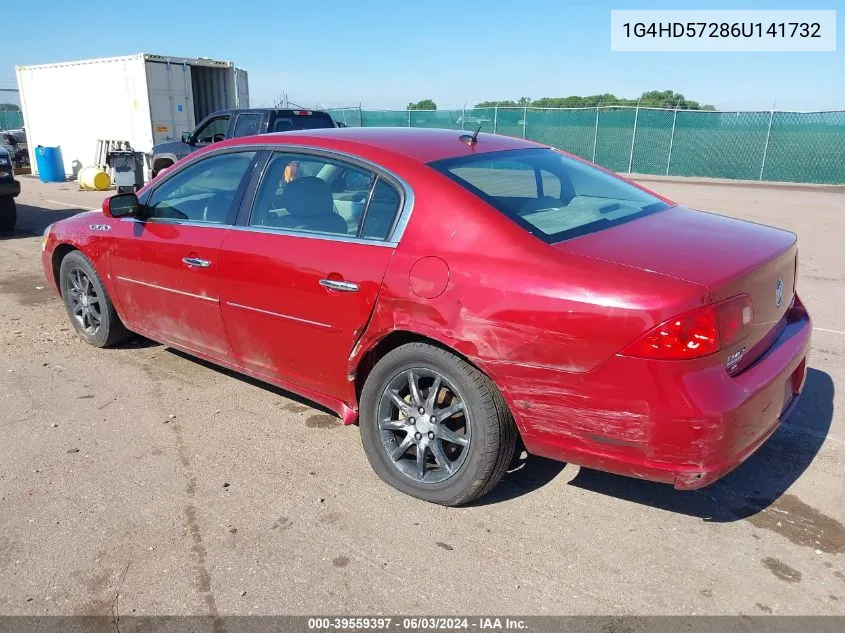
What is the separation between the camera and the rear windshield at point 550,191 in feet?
10.1

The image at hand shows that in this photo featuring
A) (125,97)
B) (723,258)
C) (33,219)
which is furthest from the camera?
(125,97)

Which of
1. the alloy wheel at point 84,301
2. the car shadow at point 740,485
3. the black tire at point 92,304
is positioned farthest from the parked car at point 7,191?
the car shadow at point 740,485

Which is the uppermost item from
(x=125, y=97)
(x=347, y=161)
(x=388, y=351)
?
(x=125, y=97)

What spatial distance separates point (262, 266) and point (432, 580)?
182cm

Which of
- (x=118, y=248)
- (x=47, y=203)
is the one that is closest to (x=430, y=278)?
(x=118, y=248)

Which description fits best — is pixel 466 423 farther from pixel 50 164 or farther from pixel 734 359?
pixel 50 164

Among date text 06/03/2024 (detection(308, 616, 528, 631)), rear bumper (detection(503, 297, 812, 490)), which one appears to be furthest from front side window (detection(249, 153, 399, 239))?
date text 06/03/2024 (detection(308, 616, 528, 631))

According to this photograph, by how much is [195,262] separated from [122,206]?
786mm

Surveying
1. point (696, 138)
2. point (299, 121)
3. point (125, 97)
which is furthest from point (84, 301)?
point (696, 138)

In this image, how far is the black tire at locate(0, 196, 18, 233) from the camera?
10438 mm

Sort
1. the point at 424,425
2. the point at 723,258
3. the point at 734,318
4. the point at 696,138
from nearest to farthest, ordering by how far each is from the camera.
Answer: the point at 734,318
the point at 723,258
the point at 424,425
the point at 696,138

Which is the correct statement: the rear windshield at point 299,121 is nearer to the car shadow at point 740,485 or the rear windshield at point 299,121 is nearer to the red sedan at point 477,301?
the red sedan at point 477,301

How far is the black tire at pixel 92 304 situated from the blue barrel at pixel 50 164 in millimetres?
15946

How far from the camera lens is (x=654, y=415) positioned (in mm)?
2543
